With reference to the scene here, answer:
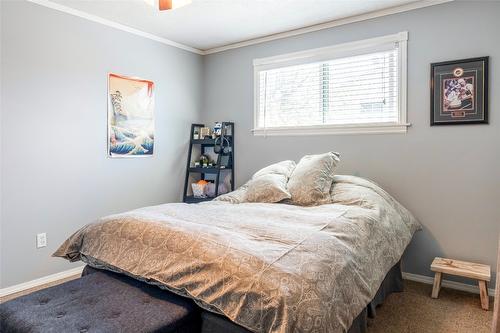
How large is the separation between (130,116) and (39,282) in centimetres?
180

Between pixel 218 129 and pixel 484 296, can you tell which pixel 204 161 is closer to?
pixel 218 129

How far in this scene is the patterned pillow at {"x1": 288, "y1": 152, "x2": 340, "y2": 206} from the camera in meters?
2.76

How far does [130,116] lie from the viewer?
3.66m

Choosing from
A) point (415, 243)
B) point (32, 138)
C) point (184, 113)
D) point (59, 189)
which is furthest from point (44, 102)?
point (415, 243)

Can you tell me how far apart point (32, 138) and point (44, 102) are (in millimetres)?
336

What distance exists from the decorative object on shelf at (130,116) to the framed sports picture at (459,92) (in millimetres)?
2877

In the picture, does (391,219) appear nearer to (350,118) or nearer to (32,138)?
(350,118)

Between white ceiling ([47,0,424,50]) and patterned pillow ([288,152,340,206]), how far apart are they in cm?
137

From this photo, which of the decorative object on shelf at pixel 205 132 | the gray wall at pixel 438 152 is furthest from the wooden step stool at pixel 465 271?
the decorative object on shelf at pixel 205 132

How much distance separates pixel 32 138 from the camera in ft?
9.53

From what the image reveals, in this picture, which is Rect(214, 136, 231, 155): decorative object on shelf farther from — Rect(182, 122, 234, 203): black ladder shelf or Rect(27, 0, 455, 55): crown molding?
Rect(27, 0, 455, 55): crown molding

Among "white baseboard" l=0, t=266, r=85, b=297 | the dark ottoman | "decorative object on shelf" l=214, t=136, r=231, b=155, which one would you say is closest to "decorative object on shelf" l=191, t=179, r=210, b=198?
"decorative object on shelf" l=214, t=136, r=231, b=155

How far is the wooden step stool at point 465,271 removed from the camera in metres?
2.45

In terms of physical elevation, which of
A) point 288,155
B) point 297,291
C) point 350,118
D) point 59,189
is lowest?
point 297,291
